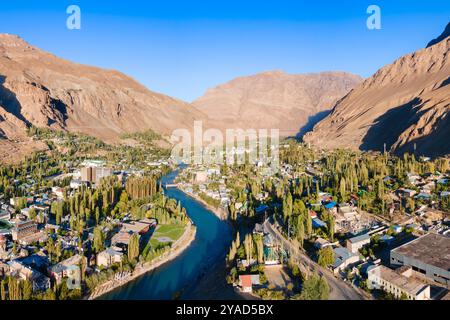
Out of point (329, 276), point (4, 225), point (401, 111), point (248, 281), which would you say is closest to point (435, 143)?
point (401, 111)

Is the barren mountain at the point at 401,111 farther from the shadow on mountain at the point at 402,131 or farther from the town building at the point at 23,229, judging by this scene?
the town building at the point at 23,229

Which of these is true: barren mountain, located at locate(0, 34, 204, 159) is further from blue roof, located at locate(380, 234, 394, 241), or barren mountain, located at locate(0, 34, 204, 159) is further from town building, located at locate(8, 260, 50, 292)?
blue roof, located at locate(380, 234, 394, 241)

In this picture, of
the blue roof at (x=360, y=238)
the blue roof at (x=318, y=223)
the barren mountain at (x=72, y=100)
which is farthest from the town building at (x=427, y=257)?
Answer: the barren mountain at (x=72, y=100)

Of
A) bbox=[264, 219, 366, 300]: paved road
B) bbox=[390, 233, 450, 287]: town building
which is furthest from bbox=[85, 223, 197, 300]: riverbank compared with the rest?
bbox=[390, 233, 450, 287]: town building

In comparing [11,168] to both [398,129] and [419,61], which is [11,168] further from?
[419,61]
